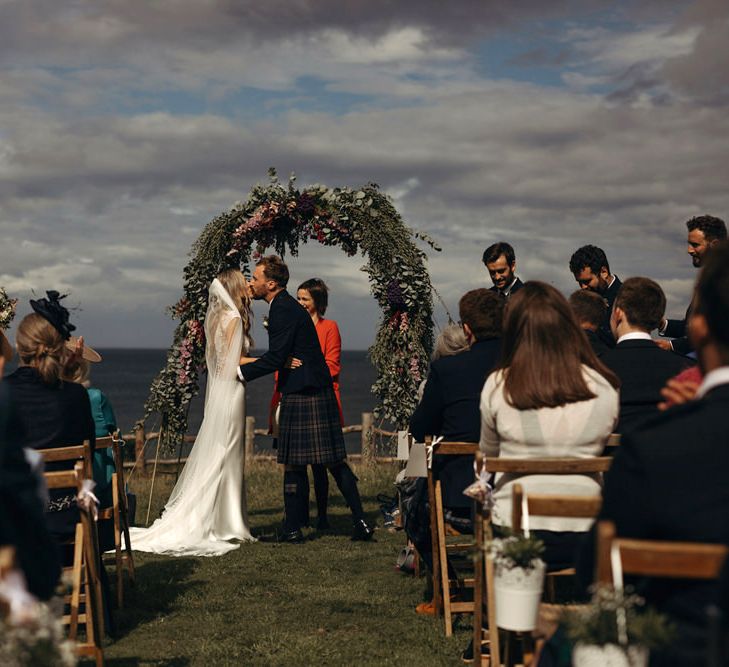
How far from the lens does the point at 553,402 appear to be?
416 centimetres

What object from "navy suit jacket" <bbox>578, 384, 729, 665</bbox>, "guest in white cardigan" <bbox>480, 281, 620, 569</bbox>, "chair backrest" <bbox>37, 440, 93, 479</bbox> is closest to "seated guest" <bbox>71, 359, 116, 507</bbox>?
"chair backrest" <bbox>37, 440, 93, 479</bbox>

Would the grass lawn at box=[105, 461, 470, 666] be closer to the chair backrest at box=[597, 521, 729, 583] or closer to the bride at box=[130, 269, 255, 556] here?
the bride at box=[130, 269, 255, 556]

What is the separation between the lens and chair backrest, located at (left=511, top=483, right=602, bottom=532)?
3299 millimetres

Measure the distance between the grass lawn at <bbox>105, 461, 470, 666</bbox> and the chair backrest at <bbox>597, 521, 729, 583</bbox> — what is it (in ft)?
10.5

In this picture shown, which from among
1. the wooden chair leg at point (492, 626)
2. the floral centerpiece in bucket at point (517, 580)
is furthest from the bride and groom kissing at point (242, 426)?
the floral centerpiece in bucket at point (517, 580)

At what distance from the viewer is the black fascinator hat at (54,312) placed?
17.9ft

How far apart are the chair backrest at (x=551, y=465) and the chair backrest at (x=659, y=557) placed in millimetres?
1641

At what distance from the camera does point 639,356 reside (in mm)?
5117

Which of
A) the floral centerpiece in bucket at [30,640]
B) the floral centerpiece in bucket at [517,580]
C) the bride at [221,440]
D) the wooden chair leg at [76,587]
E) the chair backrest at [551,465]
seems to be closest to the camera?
the floral centerpiece in bucket at [30,640]

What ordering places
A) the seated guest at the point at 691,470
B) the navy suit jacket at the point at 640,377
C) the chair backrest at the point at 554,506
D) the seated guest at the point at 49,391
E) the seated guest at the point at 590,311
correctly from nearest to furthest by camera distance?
the seated guest at the point at 691,470
the chair backrest at the point at 554,506
the navy suit jacket at the point at 640,377
the seated guest at the point at 49,391
the seated guest at the point at 590,311

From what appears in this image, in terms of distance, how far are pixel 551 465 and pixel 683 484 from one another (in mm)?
1659

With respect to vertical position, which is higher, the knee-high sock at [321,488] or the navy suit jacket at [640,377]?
the navy suit jacket at [640,377]

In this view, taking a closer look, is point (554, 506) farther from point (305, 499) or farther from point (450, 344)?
point (305, 499)

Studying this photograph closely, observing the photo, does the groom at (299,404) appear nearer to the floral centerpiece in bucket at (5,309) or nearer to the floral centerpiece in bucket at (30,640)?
the floral centerpiece in bucket at (5,309)
